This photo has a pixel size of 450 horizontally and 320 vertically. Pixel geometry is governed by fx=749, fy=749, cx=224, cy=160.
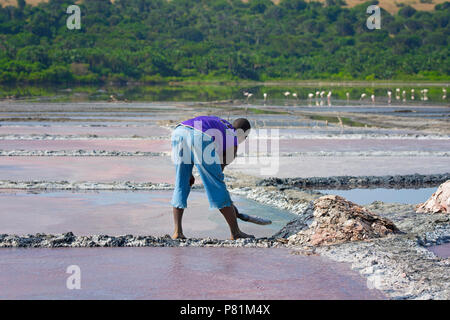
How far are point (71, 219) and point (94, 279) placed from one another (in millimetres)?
2951


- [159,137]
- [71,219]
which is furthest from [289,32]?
[71,219]

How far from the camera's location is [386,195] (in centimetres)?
1200

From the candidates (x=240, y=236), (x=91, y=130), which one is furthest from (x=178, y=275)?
(x=91, y=130)

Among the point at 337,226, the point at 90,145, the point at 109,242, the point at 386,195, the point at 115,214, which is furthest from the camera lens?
the point at 90,145

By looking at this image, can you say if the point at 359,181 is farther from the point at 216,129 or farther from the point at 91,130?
the point at 91,130

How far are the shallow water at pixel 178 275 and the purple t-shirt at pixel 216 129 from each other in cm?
112

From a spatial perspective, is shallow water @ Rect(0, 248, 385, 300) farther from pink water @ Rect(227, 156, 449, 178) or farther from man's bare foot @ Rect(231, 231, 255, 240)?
pink water @ Rect(227, 156, 449, 178)

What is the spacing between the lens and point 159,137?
21438 millimetres

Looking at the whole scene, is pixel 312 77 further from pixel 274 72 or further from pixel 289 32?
pixel 289 32

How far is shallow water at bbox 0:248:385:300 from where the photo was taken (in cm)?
626

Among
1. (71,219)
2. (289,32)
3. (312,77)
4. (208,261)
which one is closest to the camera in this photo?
(208,261)

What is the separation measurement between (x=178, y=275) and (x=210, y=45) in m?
126

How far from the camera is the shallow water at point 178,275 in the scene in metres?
6.26
